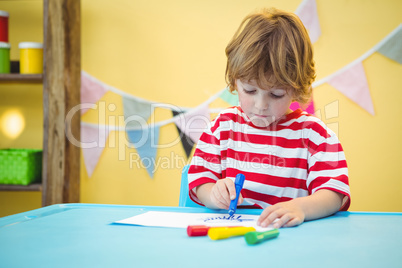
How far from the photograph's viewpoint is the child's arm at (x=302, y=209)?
70 centimetres

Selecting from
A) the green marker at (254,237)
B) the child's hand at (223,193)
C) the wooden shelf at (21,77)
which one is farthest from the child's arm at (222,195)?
the wooden shelf at (21,77)

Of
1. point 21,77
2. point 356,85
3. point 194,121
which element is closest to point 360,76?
point 356,85

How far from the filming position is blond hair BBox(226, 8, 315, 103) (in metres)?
0.93

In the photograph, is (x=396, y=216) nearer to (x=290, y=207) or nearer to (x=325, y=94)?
(x=290, y=207)

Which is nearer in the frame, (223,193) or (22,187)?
(223,193)

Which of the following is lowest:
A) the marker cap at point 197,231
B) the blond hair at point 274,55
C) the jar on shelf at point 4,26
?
the marker cap at point 197,231

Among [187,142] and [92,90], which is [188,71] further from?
[92,90]

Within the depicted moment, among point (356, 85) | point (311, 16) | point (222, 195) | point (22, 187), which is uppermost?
point (311, 16)

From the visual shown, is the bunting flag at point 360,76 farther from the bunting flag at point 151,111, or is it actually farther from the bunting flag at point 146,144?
the bunting flag at point 146,144

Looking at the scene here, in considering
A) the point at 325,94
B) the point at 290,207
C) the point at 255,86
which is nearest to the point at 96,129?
the point at 325,94

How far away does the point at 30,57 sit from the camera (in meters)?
1.77

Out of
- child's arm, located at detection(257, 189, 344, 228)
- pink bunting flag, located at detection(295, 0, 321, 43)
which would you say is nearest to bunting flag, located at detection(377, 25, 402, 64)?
pink bunting flag, located at detection(295, 0, 321, 43)

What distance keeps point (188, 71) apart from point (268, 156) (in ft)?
3.19

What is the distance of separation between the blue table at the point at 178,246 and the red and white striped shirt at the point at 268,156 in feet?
0.80
